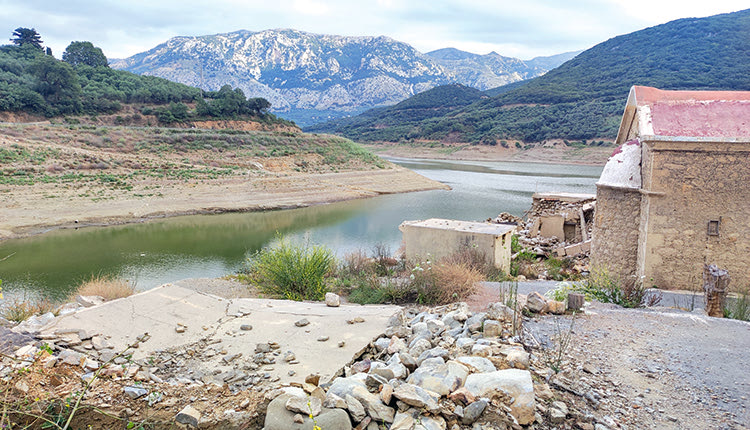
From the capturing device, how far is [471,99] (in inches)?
4707

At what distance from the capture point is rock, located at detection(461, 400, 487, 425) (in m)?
3.45

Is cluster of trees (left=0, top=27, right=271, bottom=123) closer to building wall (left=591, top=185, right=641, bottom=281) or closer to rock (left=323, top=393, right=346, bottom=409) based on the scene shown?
building wall (left=591, top=185, right=641, bottom=281)

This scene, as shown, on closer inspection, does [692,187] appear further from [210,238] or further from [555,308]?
[210,238]

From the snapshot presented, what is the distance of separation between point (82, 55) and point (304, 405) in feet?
237

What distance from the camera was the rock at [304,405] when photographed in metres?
3.66

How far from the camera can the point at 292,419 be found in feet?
12.0

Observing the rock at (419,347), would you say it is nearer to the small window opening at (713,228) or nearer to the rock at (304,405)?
the rock at (304,405)

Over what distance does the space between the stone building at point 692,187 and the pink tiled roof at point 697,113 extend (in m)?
0.02

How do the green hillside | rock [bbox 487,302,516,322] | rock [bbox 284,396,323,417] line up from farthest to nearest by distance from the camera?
the green hillside < rock [bbox 487,302,516,322] < rock [bbox 284,396,323,417]

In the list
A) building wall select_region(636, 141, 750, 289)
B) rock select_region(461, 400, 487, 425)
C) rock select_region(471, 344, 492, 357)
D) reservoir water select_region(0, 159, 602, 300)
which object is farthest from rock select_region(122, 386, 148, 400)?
reservoir water select_region(0, 159, 602, 300)

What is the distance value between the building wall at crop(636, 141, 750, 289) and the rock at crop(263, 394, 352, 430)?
29.0ft

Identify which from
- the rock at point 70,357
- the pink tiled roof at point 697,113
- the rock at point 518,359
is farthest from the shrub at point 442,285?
the pink tiled roof at point 697,113

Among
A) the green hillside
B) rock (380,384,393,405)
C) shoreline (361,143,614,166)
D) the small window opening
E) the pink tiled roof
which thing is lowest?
rock (380,384,393,405)

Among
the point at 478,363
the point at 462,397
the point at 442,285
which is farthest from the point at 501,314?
the point at 442,285
